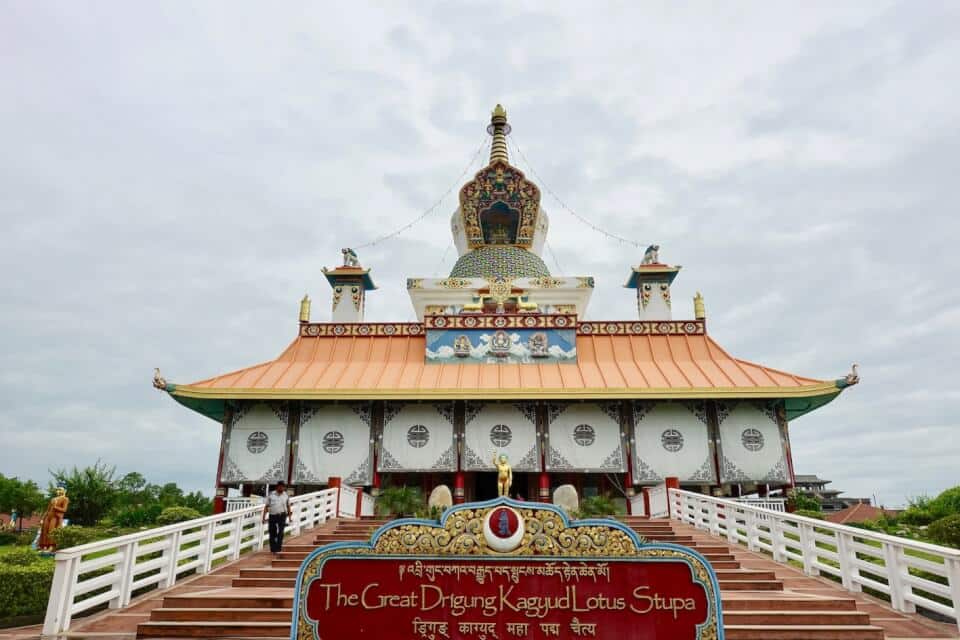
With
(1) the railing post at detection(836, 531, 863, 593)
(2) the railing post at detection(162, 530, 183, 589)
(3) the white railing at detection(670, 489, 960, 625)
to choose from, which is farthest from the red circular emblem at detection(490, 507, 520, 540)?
(2) the railing post at detection(162, 530, 183, 589)

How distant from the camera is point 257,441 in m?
19.1

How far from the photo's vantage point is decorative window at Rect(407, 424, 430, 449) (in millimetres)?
19078

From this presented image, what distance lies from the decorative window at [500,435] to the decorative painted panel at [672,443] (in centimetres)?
398

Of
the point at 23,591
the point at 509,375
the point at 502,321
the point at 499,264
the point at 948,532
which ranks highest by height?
the point at 499,264

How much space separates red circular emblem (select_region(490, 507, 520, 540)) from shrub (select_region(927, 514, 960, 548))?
1050cm

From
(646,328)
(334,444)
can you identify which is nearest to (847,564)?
(646,328)

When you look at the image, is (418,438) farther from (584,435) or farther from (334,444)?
(584,435)

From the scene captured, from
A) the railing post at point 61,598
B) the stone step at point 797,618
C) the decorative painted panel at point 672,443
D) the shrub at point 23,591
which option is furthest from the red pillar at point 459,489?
the railing post at point 61,598

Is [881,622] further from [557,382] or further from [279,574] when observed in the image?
[557,382]

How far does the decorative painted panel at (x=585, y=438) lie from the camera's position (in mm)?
18688

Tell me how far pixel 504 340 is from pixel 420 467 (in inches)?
206

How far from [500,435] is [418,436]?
2630 millimetres

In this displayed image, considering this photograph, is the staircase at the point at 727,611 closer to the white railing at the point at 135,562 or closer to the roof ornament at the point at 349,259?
the white railing at the point at 135,562

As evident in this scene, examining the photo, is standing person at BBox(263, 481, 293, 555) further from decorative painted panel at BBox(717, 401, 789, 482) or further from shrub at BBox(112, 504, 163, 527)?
decorative painted panel at BBox(717, 401, 789, 482)
